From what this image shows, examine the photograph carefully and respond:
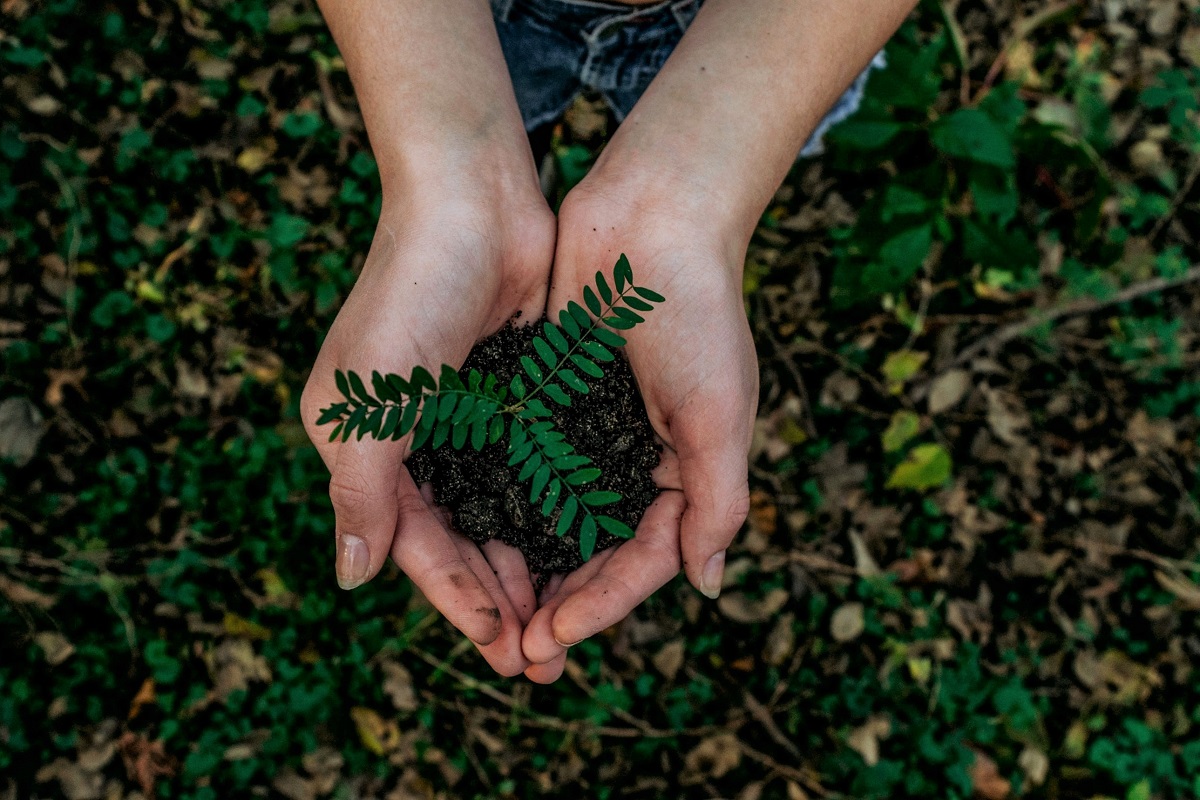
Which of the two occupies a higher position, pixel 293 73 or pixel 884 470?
pixel 293 73

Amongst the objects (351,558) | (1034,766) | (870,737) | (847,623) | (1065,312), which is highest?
(351,558)

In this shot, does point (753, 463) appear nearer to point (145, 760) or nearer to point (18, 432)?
point (145, 760)

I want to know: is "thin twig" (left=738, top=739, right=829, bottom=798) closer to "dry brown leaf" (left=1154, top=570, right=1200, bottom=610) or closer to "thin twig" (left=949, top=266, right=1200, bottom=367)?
"dry brown leaf" (left=1154, top=570, right=1200, bottom=610)

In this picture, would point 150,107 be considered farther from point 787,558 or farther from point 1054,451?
point 1054,451

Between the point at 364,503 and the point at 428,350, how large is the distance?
0.41 meters

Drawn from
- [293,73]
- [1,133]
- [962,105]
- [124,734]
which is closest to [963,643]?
[962,105]

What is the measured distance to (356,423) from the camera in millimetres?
1729

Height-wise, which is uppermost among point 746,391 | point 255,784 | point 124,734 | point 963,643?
→ point 746,391

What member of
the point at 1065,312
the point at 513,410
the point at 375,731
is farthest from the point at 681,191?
the point at 375,731

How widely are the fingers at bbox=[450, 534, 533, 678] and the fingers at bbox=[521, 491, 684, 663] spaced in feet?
0.13

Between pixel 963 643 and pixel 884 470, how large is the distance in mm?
787

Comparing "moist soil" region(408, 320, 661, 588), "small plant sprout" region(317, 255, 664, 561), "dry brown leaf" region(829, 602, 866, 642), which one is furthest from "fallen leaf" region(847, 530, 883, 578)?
"small plant sprout" region(317, 255, 664, 561)

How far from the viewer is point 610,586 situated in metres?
2.31

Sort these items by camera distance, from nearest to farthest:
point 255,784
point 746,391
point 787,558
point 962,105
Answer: point 746,391, point 255,784, point 787,558, point 962,105
